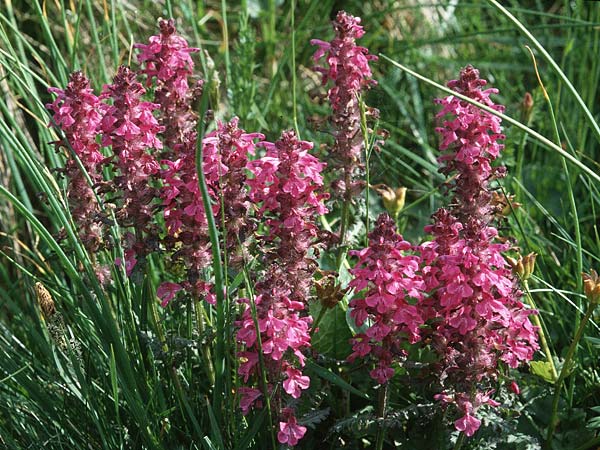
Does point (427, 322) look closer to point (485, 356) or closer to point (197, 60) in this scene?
point (485, 356)

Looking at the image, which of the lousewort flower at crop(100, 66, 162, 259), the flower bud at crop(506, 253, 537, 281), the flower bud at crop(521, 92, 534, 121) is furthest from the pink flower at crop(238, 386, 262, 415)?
the flower bud at crop(521, 92, 534, 121)

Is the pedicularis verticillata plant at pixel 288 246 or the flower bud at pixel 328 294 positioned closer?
the pedicularis verticillata plant at pixel 288 246

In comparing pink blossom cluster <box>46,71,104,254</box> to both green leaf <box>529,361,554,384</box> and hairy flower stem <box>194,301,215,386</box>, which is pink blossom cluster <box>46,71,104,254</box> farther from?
green leaf <box>529,361,554,384</box>

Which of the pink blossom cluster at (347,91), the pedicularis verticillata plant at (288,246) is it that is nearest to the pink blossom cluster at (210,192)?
the pedicularis verticillata plant at (288,246)

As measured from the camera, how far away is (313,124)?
6.93ft

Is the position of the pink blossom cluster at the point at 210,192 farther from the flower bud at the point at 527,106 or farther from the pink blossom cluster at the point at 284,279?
the flower bud at the point at 527,106

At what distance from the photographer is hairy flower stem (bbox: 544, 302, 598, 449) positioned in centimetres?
185

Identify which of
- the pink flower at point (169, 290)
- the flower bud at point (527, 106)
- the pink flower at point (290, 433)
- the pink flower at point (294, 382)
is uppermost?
the flower bud at point (527, 106)

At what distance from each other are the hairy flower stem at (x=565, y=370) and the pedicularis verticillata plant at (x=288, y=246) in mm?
96

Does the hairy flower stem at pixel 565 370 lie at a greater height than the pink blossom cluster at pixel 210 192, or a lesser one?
lesser

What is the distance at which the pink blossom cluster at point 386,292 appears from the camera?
1.72 metres

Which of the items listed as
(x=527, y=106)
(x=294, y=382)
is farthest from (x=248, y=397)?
(x=527, y=106)

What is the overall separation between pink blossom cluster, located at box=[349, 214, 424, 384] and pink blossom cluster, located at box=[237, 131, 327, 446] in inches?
4.8

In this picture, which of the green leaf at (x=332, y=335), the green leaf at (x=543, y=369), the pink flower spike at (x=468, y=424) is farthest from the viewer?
the green leaf at (x=332, y=335)
